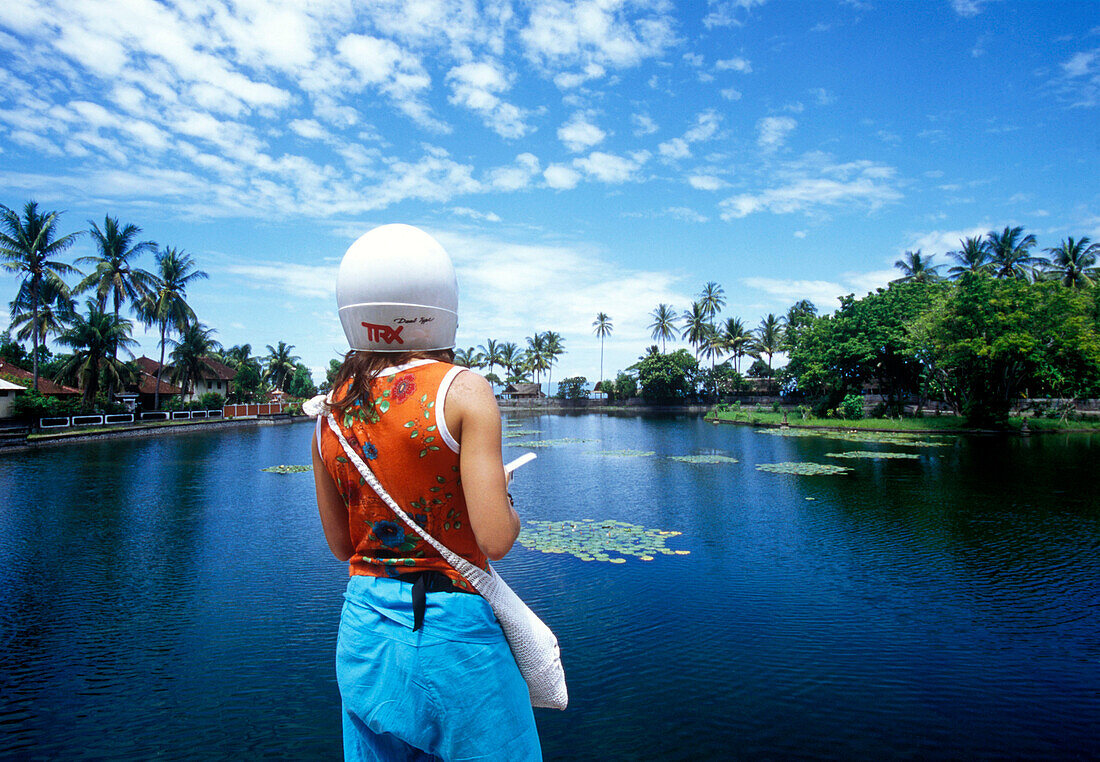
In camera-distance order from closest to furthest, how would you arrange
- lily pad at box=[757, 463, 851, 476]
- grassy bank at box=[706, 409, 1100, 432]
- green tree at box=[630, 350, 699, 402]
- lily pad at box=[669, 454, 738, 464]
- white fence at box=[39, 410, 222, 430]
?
lily pad at box=[757, 463, 851, 476] → lily pad at box=[669, 454, 738, 464] → grassy bank at box=[706, 409, 1100, 432] → white fence at box=[39, 410, 222, 430] → green tree at box=[630, 350, 699, 402]

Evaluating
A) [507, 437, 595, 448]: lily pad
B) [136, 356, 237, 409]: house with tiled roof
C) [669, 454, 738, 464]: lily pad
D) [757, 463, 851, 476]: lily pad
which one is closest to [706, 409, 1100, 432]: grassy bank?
[669, 454, 738, 464]: lily pad

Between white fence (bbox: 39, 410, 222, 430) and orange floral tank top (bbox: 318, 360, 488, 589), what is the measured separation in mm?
31890

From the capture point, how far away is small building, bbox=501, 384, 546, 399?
227 ft

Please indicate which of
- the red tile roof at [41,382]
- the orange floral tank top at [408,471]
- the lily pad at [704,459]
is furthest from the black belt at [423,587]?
the red tile roof at [41,382]

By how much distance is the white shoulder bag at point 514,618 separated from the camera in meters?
1.22

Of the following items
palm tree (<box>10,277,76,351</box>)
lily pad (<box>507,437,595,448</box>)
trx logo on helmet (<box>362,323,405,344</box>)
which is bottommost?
lily pad (<box>507,437,595,448</box>)

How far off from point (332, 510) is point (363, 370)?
1.17 feet

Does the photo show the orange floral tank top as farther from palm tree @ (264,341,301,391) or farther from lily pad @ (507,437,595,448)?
palm tree @ (264,341,301,391)

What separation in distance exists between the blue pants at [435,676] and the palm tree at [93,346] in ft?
114

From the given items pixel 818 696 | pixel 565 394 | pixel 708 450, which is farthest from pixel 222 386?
pixel 818 696

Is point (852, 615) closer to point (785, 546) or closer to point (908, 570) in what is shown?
point (908, 570)

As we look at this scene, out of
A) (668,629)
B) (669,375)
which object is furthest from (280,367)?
(668,629)

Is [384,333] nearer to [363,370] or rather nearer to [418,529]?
[363,370]

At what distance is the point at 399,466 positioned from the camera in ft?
3.99
